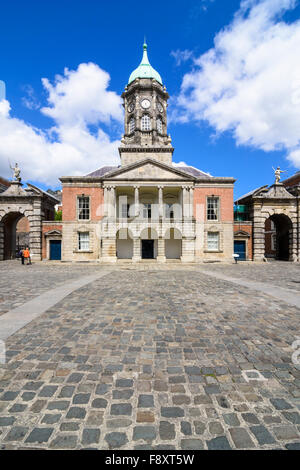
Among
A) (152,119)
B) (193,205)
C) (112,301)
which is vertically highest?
(152,119)

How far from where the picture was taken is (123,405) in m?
2.61

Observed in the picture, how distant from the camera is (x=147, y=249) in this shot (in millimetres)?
28969

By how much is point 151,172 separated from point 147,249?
1032 cm

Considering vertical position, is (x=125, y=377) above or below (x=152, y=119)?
below

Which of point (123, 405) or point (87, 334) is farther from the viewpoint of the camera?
point (87, 334)

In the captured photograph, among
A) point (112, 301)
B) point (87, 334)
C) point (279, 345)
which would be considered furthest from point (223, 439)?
point (112, 301)

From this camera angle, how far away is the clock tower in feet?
102

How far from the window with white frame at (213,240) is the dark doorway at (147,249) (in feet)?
25.3

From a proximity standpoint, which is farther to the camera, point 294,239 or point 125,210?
point 125,210

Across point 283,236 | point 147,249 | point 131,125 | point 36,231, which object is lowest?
point 147,249

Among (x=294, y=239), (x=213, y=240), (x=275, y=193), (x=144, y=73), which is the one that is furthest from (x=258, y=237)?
(x=144, y=73)

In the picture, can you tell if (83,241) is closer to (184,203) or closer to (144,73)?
(184,203)
